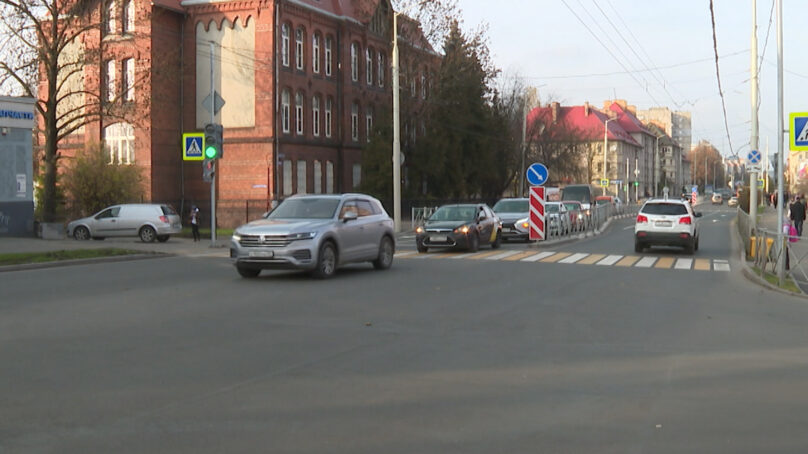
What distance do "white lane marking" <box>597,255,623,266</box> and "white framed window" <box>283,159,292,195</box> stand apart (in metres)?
26.7

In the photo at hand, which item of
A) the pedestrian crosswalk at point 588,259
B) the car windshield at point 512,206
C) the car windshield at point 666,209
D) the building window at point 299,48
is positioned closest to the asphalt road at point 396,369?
the pedestrian crosswalk at point 588,259

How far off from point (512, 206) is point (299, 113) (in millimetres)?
20376

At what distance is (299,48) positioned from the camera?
4856cm

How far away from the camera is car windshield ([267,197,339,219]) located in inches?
653

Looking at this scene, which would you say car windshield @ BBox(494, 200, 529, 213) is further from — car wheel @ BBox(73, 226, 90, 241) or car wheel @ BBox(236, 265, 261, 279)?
car wheel @ BBox(236, 265, 261, 279)

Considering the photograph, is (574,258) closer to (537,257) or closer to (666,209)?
(537,257)

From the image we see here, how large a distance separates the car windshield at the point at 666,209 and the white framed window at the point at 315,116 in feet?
92.6

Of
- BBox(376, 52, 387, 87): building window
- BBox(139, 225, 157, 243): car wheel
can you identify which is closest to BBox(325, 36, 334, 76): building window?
BBox(376, 52, 387, 87): building window

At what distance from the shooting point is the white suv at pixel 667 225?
80.8 feet

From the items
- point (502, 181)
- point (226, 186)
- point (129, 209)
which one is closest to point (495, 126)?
point (502, 181)

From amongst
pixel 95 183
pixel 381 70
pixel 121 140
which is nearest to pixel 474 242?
pixel 95 183

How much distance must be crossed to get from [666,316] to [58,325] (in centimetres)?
799

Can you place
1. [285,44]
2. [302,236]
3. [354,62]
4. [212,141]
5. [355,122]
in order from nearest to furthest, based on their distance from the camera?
[302,236], [212,141], [285,44], [354,62], [355,122]

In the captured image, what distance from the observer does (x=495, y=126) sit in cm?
5747
